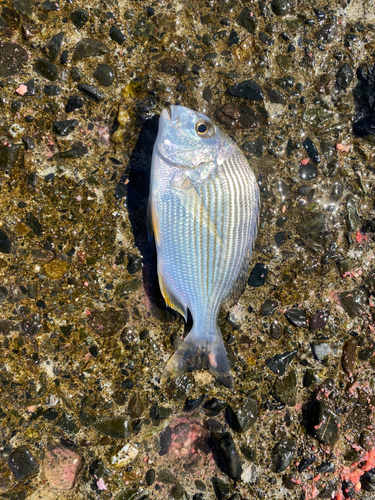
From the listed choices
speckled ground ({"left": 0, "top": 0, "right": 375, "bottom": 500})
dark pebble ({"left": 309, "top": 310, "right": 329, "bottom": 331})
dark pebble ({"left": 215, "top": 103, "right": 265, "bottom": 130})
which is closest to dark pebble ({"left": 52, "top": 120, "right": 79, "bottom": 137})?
speckled ground ({"left": 0, "top": 0, "right": 375, "bottom": 500})

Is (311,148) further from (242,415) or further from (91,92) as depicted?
(242,415)

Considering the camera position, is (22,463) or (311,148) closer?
(22,463)

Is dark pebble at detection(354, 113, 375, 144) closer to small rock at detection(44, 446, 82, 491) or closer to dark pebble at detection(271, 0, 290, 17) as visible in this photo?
dark pebble at detection(271, 0, 290, 17)

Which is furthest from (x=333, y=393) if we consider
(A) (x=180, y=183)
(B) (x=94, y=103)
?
(B) (x=94, y=103)

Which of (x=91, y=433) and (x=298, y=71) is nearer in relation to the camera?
(x=91, y=433)

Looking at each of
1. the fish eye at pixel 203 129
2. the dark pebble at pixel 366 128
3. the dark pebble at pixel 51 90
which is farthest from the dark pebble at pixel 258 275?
the dark pebble at pixel 51 90

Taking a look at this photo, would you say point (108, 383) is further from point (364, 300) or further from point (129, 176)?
point (364, 300)

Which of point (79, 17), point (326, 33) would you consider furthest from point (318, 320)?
point (79, 17)
